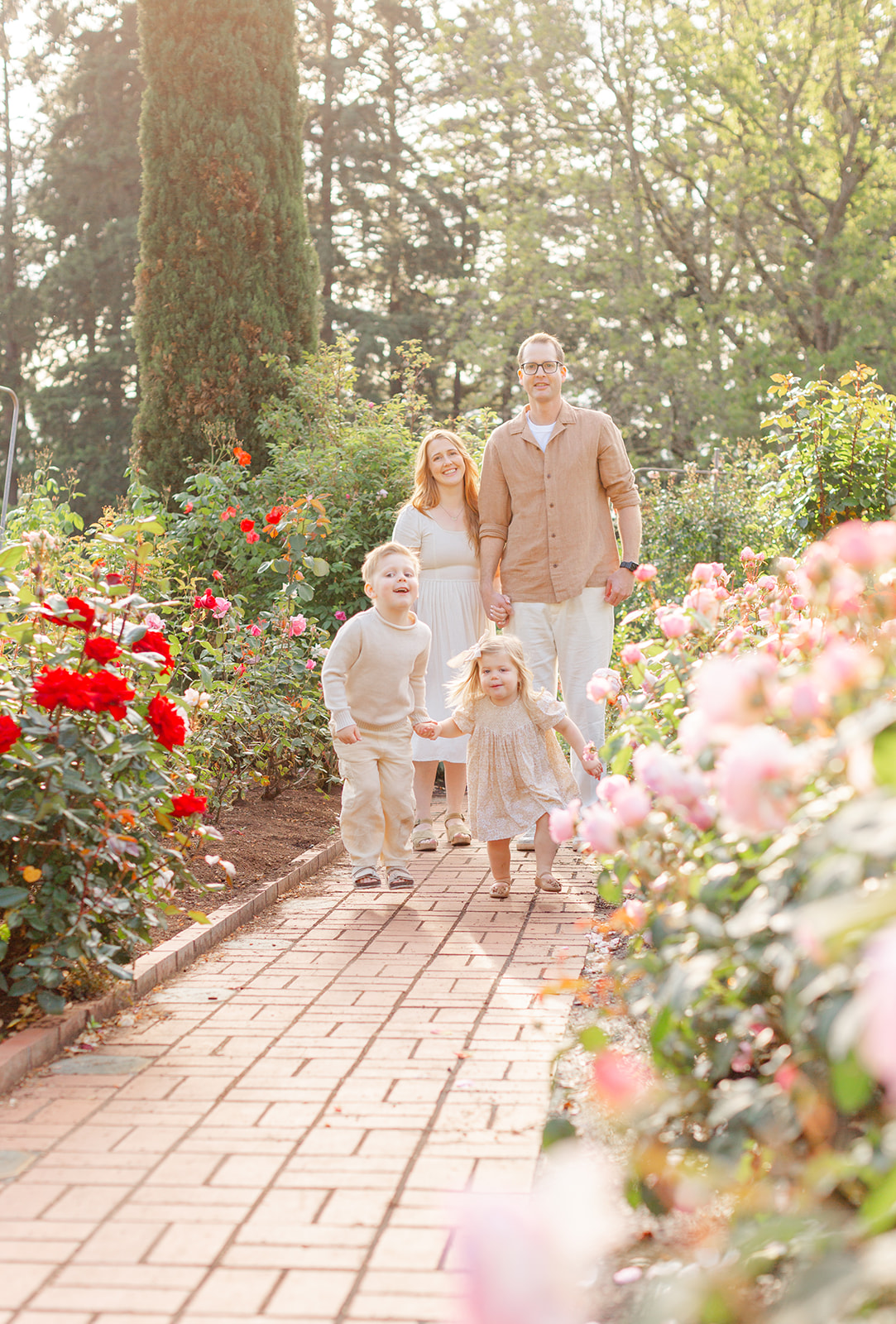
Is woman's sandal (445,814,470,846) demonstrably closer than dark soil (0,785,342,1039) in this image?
No

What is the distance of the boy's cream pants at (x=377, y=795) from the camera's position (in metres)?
4.73

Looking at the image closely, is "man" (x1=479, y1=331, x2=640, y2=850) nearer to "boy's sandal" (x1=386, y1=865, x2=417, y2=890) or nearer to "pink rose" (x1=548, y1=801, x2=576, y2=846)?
"boy's sandal" (x1=386, y1=865, x2=417, y2=890)

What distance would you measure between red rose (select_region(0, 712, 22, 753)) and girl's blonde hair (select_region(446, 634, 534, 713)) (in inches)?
77.3

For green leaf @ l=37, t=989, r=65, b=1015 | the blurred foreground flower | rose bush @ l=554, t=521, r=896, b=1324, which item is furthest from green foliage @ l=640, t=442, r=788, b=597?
the blurred foreground flower

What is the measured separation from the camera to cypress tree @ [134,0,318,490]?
9.86 meters

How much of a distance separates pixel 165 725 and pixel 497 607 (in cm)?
236

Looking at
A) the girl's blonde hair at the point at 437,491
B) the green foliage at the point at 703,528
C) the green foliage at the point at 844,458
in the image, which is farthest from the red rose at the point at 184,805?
→ the green foliage at the point at 703,528

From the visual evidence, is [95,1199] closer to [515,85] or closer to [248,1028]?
[248,1028]

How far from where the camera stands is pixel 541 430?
539 cm

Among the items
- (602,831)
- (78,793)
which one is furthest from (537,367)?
(602,831)

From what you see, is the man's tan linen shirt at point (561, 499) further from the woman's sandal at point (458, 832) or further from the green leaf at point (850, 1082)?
the green leaf at point (850, 1082)

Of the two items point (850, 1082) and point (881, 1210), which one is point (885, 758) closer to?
point (850, 1082)

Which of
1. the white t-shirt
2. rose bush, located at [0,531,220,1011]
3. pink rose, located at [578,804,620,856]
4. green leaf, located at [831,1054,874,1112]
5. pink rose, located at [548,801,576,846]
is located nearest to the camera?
green leaf, located at [831,1054,874,1112]

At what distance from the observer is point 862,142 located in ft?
52.1
